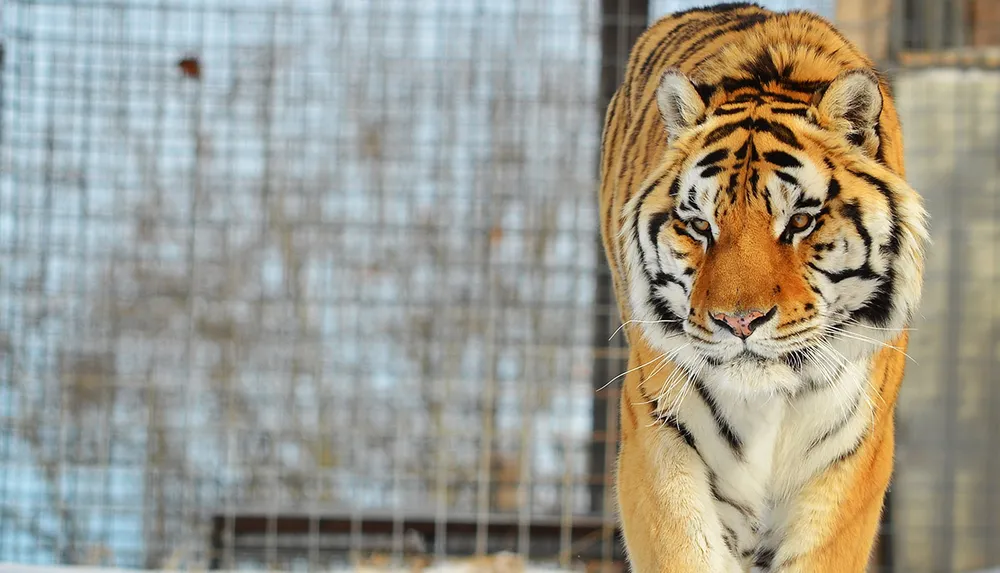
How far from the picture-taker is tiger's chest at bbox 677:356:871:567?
159 centimetres

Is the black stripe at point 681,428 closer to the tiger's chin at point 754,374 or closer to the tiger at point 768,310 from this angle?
the tiger at point 768,310

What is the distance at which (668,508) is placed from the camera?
1.59 m

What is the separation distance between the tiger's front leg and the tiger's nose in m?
0.24

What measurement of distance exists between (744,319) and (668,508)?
331mm

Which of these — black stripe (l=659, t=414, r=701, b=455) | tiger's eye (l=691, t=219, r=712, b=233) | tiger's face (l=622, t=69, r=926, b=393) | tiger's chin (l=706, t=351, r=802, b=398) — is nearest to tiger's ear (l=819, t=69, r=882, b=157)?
tiger's face (l=622, t=69, r=926, b=393)

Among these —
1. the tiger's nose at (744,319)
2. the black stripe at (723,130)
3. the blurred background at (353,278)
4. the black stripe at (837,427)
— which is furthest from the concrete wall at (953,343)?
the tiger's nose at (744,319)

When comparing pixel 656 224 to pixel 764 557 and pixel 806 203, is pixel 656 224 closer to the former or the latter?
pixel 806 203

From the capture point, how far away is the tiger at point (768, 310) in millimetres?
1488

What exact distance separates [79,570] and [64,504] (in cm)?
137

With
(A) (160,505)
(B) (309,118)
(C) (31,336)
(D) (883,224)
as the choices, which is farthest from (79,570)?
(D) (883,224)

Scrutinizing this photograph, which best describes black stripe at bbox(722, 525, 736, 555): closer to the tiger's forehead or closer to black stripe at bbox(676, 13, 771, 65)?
the tiger's forehead

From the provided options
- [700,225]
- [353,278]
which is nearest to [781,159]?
[700,225]

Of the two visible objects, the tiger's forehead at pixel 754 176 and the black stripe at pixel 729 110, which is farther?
the black stripe at pixel 729 110

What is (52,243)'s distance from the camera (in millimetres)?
3977
